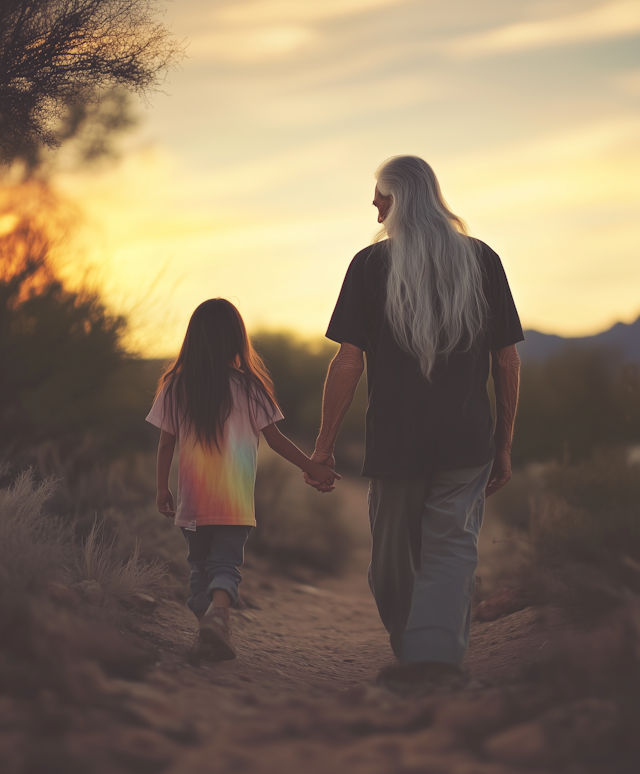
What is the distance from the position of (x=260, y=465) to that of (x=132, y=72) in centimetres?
619

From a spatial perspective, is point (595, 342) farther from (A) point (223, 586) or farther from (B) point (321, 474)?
(A) point (223, 586)

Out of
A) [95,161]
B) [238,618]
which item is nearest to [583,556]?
[238,618]

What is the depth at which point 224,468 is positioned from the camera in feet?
13.1

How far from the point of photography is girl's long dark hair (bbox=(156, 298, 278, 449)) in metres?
4.00

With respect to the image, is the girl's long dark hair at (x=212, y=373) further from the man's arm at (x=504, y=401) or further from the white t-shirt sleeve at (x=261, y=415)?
the man's arm at (x=504, y=401)

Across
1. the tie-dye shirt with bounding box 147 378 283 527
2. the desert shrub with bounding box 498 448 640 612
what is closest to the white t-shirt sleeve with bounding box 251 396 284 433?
the tie-dye shirt with bounding box 147 378 283 527

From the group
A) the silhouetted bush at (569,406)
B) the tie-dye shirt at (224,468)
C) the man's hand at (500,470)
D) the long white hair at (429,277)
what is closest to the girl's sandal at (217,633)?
the tie-dye shirt at (224,468)

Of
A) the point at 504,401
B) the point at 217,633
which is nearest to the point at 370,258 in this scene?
the point at 504,401

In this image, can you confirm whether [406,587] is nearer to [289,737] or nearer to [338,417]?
[338,417]

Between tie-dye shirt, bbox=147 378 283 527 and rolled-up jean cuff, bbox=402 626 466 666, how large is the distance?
3.47 ft

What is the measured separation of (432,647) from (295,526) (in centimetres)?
654

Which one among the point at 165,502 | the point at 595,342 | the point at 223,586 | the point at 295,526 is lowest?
the point at 295,526

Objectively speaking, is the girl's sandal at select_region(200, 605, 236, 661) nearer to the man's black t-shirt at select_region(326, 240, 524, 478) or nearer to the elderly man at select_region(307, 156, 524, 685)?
the elderly man at select_region(307, 156, 524, 685)

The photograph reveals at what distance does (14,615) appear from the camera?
2.90m
